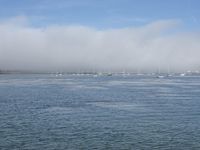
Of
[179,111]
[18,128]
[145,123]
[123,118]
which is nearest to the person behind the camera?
[18,128]

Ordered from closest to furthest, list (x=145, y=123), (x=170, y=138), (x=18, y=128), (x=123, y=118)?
(x=170, y=138), (x=18, y=128), (x=145, y=123), (x=123, y=118)

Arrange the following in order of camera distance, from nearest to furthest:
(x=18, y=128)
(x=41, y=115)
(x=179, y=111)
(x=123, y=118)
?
1. (x=18, y=128)
2. (x=123, y=118)
3. (x=41, y=115)
4. (x=179, y=111)

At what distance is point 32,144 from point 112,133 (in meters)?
11.4

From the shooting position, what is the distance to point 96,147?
46.4 meters

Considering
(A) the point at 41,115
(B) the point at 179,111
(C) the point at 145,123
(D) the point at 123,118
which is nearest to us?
(C) the point at 145,123

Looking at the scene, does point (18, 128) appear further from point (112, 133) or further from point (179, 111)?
point (179, 111)

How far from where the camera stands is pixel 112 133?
5400cm

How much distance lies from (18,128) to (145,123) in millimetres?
18953

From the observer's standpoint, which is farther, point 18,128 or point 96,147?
point 18,128

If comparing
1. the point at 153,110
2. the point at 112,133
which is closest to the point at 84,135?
the point at 112,133

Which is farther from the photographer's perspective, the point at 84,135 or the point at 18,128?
the point at 18,128

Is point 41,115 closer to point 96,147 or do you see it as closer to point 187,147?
point 96,147

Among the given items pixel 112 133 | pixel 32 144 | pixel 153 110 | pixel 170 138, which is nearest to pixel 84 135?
pixel 112 133

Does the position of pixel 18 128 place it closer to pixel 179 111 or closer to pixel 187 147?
pixel 187 147
